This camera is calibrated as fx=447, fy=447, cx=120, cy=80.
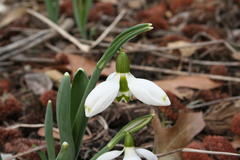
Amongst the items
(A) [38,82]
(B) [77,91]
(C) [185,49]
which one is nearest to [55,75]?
(A) [38,82]

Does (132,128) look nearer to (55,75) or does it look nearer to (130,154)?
(130,154)

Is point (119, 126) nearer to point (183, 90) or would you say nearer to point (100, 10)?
point (183, 90)

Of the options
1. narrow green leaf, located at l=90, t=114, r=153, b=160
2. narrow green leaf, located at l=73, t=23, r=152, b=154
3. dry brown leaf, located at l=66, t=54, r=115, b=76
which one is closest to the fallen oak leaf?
dry brown leaf, located at l=66, t=54, r=115, b=76

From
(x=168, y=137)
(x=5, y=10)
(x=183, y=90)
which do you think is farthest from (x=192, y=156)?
(x=5, y=10)

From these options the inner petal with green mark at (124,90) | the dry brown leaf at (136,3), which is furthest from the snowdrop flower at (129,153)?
the dry brown leaf at (136,3)

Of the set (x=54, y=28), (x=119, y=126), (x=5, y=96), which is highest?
(x=54, y=28)

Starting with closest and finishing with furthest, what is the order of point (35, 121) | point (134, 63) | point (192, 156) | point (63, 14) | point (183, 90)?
point (192, 156)
point (35, 121)
point (183, 90)
point (134, 63)
point (63, 14)

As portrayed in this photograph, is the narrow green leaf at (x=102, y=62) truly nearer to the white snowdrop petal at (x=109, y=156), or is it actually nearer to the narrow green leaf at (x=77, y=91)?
the narrow green leaf at (x=77, y=91)
